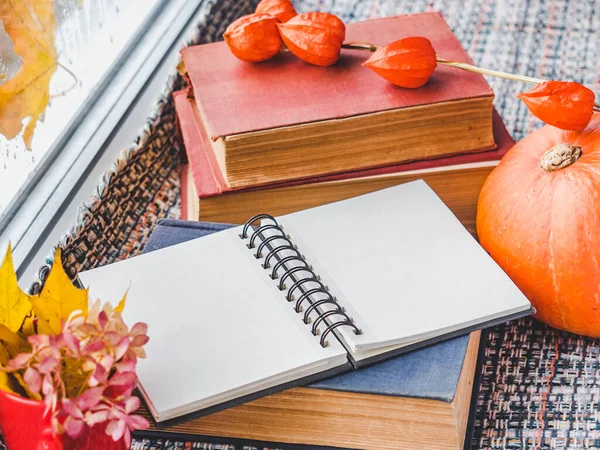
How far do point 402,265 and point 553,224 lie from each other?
13 cm

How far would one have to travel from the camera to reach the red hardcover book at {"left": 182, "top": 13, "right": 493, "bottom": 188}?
76 cm

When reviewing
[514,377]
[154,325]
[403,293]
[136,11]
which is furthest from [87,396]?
[136,11]

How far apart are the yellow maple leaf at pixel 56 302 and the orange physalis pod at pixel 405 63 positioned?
1.27 feet

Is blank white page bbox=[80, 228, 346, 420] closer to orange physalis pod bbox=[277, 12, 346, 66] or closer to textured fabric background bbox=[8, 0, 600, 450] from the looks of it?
textured fabric background bbox=[8, 0, 600, 450]

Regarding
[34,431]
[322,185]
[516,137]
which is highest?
[34,431]

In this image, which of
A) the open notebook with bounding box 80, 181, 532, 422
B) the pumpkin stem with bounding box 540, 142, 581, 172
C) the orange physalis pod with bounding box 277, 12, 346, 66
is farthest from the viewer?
the orange physalis pod with bounding box 277, 12, 346, 66

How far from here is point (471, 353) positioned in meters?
0.67

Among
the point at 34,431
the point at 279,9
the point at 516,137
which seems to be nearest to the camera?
the point at 34,431

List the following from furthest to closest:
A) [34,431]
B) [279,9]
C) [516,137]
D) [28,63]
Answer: [516,137] → [279,9] → [28,63] → [34,431]

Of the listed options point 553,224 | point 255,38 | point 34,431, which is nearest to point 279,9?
point 255,38

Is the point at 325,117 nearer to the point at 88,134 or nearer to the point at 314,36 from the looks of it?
the point at 314,36

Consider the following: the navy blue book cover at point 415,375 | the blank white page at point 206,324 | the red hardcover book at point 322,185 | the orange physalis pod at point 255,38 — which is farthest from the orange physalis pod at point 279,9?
the navy blue book cover at point 415,375

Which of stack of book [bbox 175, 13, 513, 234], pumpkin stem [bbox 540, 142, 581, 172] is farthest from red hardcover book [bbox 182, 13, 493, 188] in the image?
pumpkin stem [bbox 540, 142, 581, 172]

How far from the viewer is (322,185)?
0.79 meters
